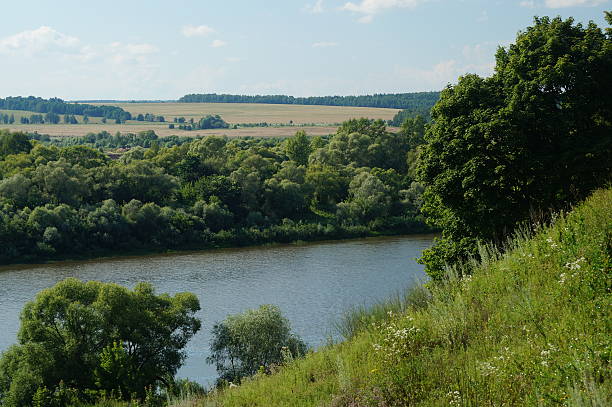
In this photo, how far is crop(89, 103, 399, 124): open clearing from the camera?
465 ft

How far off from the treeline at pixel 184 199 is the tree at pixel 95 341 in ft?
84.6

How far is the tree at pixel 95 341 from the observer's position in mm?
18594

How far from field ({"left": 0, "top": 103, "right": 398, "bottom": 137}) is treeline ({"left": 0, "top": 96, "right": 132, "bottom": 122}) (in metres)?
3.77

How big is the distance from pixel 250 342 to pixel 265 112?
141m

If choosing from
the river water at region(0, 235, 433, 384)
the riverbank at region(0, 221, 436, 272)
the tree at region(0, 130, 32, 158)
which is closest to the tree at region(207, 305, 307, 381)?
the river water at region(0, 235, 433, 384)

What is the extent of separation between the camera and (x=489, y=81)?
19.9 meters

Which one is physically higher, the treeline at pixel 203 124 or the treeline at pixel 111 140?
the treeline at pixel 203 124

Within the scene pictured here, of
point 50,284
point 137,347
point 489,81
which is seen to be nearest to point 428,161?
point 489,81

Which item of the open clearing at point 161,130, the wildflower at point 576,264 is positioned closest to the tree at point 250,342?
the wildflower at point 576,264

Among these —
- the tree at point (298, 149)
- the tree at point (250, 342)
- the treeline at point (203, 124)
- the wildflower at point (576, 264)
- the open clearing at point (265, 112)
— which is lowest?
the tree at point (250, 342)

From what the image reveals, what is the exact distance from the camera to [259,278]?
3631 centimetres

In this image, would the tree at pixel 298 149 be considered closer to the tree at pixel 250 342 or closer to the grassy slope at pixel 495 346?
the tree at pixel 250 342

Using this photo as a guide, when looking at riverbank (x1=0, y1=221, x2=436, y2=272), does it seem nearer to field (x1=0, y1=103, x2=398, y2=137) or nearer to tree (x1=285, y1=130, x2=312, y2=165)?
tree (x1=285, y1=130, x2=312, y2=165)

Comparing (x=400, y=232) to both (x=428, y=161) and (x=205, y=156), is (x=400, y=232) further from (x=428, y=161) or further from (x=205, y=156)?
(x=428, y=161)
